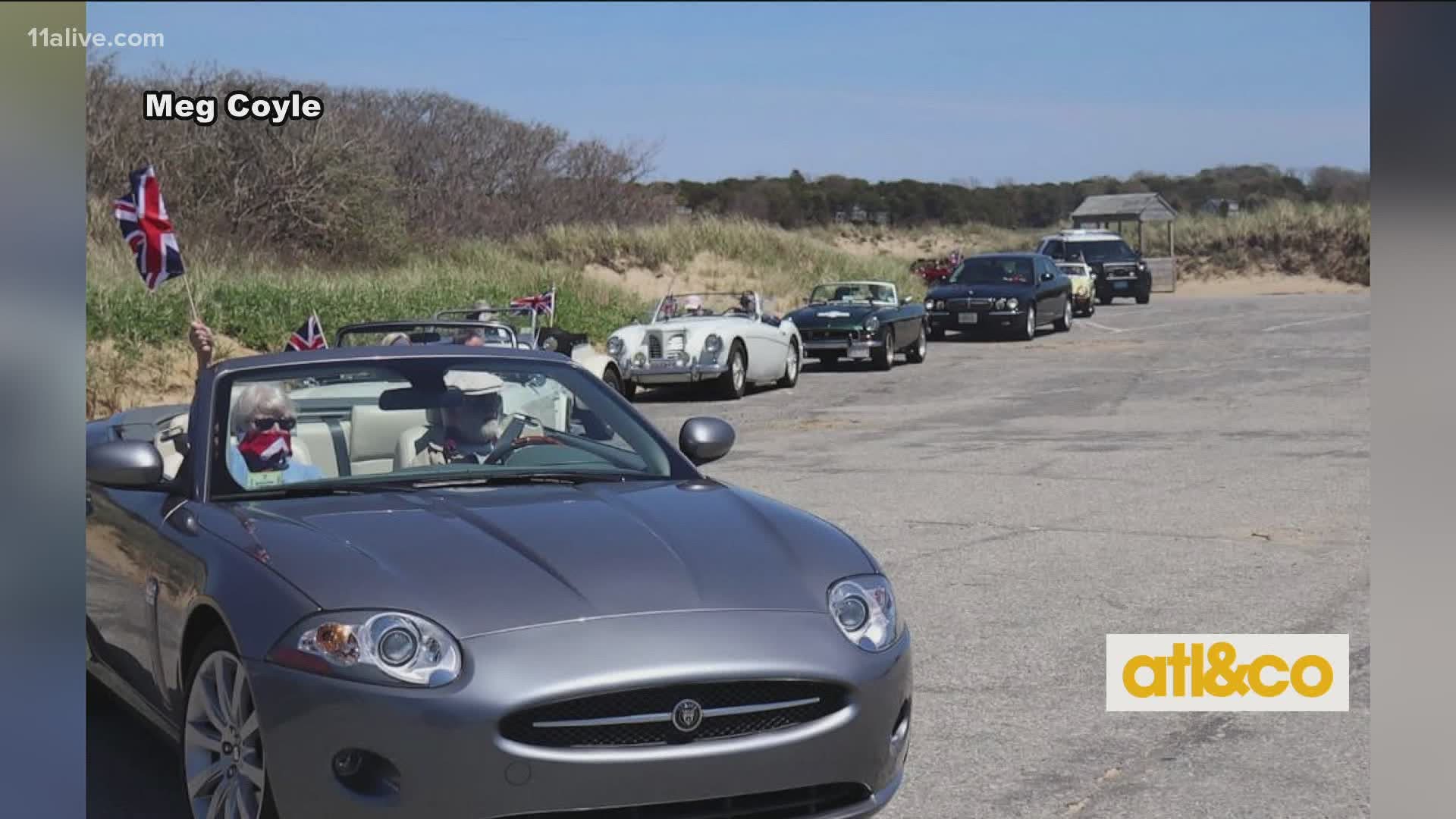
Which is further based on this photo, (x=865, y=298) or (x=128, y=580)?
(x=865, y=298)

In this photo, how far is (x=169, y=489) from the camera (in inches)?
216

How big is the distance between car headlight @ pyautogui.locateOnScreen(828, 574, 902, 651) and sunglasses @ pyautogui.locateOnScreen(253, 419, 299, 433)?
2039mm

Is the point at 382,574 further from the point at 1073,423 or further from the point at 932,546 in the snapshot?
the point at 1073,423

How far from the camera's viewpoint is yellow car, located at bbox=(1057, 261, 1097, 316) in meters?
41.1

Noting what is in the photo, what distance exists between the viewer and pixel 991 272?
113 ft

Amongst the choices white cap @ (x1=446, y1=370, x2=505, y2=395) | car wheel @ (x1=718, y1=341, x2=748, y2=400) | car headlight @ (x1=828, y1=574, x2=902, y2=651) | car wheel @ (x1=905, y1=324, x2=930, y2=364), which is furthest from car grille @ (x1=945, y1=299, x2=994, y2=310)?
car headlight @ (x1=828, y1=574, x2=902, y2=651)

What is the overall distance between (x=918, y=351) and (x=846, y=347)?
2.28m

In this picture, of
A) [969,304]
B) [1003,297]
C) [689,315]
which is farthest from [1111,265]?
[689,315]

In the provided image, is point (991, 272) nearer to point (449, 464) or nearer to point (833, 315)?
point (833, 315)

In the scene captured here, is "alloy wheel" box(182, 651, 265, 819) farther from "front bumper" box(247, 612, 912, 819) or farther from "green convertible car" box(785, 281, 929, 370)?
"green convertible car" box(785, 281, 929, 370)

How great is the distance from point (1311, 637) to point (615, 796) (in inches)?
170

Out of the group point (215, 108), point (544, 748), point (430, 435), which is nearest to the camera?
point (544, 748)

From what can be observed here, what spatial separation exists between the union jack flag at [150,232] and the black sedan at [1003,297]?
2056 cm

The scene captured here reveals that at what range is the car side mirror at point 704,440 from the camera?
611cm
